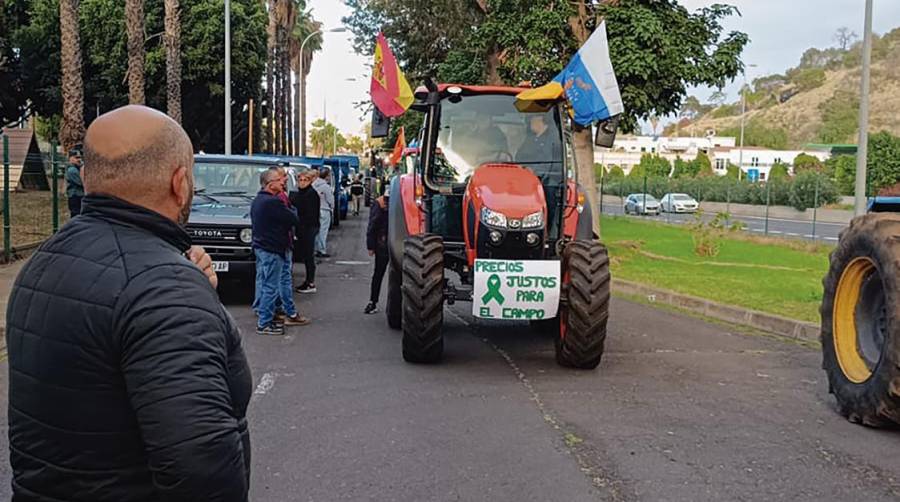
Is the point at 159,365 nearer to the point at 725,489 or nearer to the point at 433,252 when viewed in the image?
the point at 725,489

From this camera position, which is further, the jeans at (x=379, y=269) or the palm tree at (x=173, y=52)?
the palm tree at (x=173, y=52)

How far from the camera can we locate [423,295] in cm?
855

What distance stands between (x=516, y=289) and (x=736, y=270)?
1151cm

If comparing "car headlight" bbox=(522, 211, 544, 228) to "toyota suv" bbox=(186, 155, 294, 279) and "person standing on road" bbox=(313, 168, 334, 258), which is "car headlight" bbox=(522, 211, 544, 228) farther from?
"person standing on road" bbox=(313, 168, 334, 258)

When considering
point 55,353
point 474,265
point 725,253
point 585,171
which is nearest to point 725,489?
point 474,265

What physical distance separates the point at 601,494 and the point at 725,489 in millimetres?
741

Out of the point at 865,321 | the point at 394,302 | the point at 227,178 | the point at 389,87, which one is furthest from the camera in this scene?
the point at 227,178

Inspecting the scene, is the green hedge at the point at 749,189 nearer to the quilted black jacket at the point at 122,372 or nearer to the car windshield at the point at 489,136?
the car windshield at the point at 489,136

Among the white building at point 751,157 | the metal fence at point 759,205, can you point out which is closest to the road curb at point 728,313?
the metal fence at point 759,205

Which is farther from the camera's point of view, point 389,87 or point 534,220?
point 389,87

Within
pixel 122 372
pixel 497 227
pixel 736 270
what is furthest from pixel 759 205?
pixel 122 372

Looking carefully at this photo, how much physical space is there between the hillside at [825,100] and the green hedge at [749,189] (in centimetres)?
4868

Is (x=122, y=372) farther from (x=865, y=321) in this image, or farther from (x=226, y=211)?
(x=226, y=211)

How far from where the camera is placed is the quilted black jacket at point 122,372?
213 centimetres
